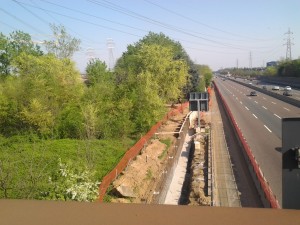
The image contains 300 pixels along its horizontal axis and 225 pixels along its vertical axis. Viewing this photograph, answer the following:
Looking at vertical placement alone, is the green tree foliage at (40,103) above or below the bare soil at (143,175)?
→ above

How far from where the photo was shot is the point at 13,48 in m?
43.2

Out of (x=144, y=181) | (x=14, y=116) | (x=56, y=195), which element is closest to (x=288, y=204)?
(x=56, y=195)

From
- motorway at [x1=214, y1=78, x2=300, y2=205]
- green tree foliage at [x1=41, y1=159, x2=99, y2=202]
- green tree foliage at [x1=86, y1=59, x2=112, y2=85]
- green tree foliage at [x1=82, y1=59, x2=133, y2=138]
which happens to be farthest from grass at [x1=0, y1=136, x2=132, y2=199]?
green tree foliage at [x1=86, y1=59, x2=112, y2=85]

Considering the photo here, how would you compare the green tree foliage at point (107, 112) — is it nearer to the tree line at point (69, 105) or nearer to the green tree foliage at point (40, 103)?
the tree line at point (69, 105)

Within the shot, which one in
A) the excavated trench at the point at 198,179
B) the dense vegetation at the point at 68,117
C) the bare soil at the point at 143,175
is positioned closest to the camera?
the excavated trench at the point at 198,179

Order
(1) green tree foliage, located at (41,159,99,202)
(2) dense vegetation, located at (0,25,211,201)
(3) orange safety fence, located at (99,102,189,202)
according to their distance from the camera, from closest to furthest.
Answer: (1) green tree foliage, located at (41,159,99,202)
(3) orange safety fence, located at (99,102,189,202)
(2) dense vegetation, located at (0,25,211,201)

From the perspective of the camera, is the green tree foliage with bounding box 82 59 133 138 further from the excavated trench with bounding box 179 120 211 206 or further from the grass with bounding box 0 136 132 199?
the excavated trench with bounding box 179 120 211 206

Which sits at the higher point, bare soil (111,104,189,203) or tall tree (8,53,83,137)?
tall tree (8,53,83,137)

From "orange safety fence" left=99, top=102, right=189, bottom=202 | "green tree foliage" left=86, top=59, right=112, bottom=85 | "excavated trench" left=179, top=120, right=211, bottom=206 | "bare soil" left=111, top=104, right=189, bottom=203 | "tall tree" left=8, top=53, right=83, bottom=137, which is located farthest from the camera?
"green tree foliage" left=86, top=59, right=112, bottom=85

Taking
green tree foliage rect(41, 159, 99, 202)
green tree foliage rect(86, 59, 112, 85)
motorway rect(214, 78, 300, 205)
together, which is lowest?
motorway rect(214, 78, 300, 205)

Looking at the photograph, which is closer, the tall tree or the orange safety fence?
the orange safety fence

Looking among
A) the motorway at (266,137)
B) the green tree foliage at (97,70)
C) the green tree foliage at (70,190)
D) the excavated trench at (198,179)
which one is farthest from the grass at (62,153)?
the green tree foliage at (97,70)

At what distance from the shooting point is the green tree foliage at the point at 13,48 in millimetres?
42062

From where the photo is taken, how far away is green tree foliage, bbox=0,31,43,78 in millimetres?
42062
